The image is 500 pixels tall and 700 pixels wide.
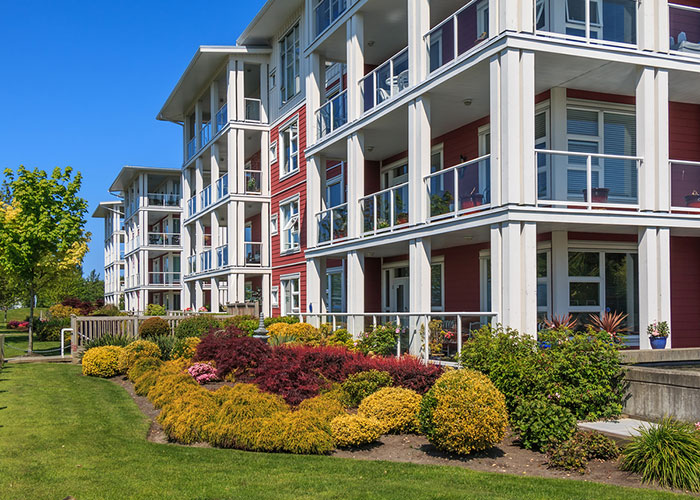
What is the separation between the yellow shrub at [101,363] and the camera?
18.8m

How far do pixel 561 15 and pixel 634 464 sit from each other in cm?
997

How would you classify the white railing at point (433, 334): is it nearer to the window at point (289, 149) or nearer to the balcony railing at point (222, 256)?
the window at point (289, 149)

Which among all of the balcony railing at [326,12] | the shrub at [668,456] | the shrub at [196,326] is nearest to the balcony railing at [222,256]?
the shrub at [196,326]

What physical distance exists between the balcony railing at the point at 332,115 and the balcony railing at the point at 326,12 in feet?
7.96

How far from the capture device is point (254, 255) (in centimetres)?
3259

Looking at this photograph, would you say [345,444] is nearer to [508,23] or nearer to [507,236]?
[507,236]

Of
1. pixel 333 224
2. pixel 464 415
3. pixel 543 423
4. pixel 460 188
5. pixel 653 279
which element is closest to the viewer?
pixel 464 415

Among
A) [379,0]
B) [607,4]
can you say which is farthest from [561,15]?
[379,0]

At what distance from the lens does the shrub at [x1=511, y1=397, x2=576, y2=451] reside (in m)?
9.36

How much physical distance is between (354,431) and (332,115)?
14.9m

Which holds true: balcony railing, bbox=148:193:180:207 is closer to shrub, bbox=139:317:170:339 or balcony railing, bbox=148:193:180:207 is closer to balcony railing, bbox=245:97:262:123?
balcony railing, bbox=245:97:262:123

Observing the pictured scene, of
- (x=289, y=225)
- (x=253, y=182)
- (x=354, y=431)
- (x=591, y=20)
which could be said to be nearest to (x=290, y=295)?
(x=289, y=225)

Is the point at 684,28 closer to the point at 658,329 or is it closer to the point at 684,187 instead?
the point at 684,187

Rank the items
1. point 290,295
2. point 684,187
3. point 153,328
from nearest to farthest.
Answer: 1. point 684,187
2. point 153,328
3. point 290,295
